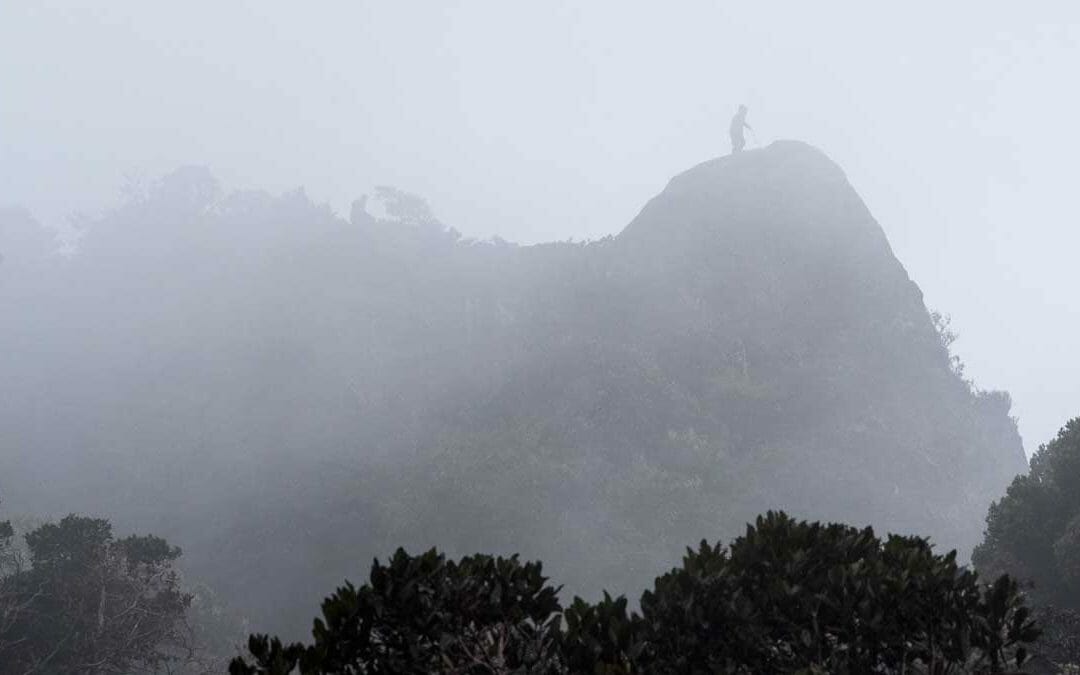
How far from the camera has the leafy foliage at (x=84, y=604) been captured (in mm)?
24734

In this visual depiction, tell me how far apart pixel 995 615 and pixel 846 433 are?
46618mm

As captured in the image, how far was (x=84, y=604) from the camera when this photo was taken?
86.1 ft

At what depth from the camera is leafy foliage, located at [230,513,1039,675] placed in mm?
8391

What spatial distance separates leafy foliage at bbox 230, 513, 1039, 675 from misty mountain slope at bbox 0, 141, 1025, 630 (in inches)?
1256

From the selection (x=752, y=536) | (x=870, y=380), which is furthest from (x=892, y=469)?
(x=752, y=536)

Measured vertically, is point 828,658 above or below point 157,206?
below

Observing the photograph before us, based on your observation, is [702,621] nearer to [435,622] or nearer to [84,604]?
[435,622]

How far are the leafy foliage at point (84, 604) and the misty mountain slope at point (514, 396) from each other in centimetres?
1366

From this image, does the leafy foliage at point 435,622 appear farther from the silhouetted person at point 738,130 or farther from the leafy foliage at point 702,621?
the silhouetted person at point 738,130

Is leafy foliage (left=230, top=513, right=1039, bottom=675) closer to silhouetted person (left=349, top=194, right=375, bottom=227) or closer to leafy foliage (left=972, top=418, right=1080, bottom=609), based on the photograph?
leafy foliage (left=972, top=418, right=1080, bottom=609)

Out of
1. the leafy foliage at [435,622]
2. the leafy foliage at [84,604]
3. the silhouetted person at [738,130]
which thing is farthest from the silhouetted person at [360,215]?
the leafy foliage at [435,622]

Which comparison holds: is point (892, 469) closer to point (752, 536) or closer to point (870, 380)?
point (870, 380)

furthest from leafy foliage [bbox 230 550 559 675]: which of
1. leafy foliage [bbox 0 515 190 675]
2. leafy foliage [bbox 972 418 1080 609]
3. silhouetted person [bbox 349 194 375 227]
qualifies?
silhouetted person [bbox 349 194 375 227]

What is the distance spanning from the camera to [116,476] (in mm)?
51562
